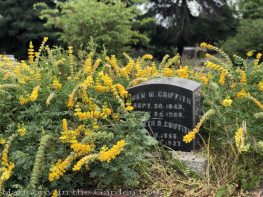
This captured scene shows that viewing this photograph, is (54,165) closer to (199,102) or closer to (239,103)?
(199,102)

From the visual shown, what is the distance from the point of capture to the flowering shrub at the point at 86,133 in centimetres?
338

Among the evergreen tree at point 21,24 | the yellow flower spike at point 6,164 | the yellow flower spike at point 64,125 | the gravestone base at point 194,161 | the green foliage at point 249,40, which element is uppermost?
the evergreen tree at point 21,24

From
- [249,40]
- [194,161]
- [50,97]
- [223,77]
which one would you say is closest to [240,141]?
[194,161]

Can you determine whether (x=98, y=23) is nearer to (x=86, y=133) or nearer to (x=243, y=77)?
(x=243, y=77)

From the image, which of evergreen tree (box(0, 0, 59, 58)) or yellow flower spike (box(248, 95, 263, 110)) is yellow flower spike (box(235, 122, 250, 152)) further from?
evergreen tree (box(0, 0, 59, 58))

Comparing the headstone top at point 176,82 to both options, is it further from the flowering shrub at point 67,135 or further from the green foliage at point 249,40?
the green foliage at point 249,40

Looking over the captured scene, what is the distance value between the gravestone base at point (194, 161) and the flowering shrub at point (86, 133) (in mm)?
67

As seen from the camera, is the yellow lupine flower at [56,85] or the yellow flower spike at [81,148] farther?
the yellow lupine flower at [56,85]

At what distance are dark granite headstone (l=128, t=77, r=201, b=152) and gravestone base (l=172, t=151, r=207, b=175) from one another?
0.15 meters

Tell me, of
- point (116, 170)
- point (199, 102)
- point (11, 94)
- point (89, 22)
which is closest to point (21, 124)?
point (11, 94)

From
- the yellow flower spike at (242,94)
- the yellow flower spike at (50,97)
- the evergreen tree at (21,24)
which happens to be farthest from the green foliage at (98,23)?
the evergreen tree at (21,24)

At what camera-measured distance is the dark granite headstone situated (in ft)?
13.1

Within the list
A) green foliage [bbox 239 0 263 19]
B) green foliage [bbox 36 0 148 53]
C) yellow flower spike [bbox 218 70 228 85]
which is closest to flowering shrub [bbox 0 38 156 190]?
yellow flower spike [bbox 218 70 228 85]

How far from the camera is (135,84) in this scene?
4.45m
